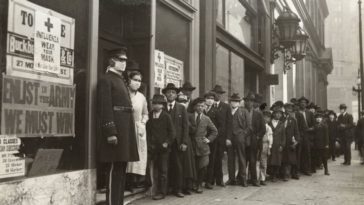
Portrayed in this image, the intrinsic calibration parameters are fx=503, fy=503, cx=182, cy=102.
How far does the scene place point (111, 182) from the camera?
596 cm

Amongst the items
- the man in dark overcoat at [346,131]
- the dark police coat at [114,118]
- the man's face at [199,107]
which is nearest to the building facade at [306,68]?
the man in dark overcoat at [346,131]

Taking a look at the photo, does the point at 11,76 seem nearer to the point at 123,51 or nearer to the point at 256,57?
the point at 123,51

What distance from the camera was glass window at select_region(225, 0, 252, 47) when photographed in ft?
44.9

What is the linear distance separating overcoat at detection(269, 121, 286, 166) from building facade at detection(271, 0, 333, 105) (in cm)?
713

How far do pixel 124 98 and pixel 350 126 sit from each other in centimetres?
1204

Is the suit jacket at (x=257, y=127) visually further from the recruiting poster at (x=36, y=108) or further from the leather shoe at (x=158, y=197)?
the recruiting poster at (x=36, y=108)

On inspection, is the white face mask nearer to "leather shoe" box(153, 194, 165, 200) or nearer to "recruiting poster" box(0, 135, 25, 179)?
"recruiting poster" box(0, 135, 25, 179)

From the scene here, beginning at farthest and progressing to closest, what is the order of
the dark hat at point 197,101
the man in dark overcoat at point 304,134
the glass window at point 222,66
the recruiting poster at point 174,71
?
the glass window at point 222,66
the man in dark overcoat at point 304,134
the recruiting poster at point 174,71
the dark hat at point 197,101

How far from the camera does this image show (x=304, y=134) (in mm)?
12203

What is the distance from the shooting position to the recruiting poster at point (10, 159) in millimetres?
5180

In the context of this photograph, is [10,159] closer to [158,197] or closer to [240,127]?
[158,197]

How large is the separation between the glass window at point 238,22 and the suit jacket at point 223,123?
442 centimetres

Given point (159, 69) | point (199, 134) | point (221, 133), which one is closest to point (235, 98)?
point (221, 133)

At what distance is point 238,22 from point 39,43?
957 cm
